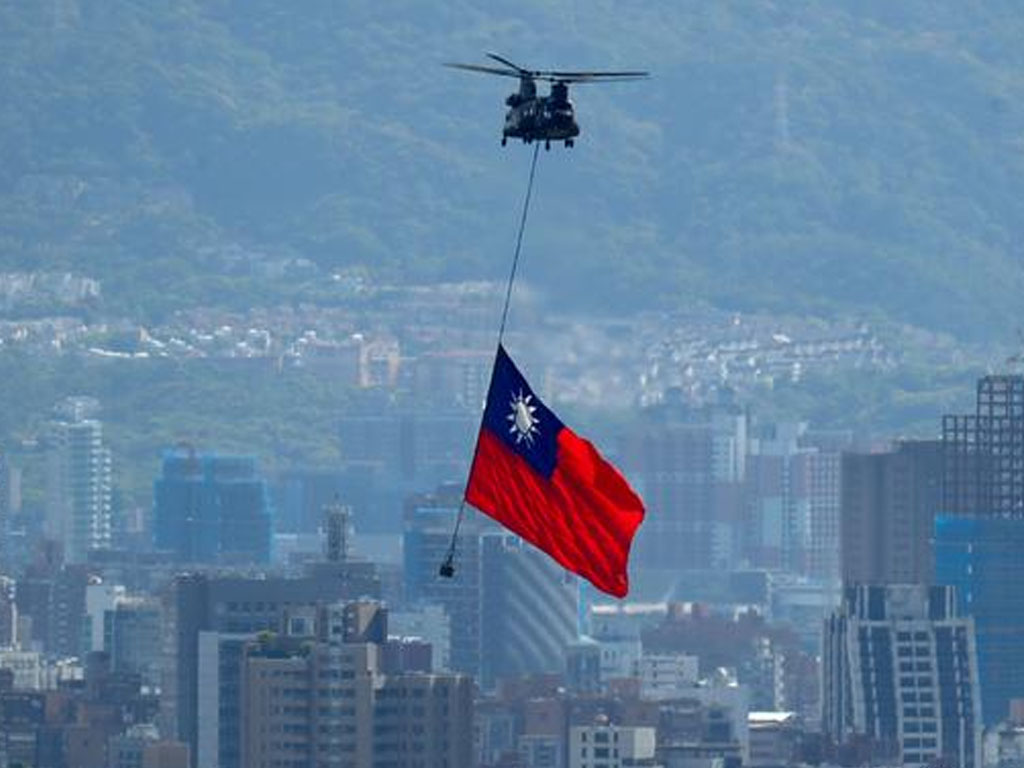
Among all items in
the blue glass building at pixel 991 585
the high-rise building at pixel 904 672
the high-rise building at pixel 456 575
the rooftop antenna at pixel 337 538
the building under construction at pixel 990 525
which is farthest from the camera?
the high-rise building at pixel 456 575

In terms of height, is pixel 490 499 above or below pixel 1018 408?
below

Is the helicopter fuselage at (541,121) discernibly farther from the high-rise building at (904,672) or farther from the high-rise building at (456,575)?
the high-rise building at (456,575)

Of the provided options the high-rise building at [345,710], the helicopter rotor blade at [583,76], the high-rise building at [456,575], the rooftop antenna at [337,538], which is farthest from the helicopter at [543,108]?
the high-rise building at [456,575]

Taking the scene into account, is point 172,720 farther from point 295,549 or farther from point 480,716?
point 295,549

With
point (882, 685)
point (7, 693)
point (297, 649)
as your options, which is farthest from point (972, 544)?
point (297, 649)

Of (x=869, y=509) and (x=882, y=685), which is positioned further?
(x=869, y=509)

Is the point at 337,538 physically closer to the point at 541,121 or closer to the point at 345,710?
the point at 345,710
